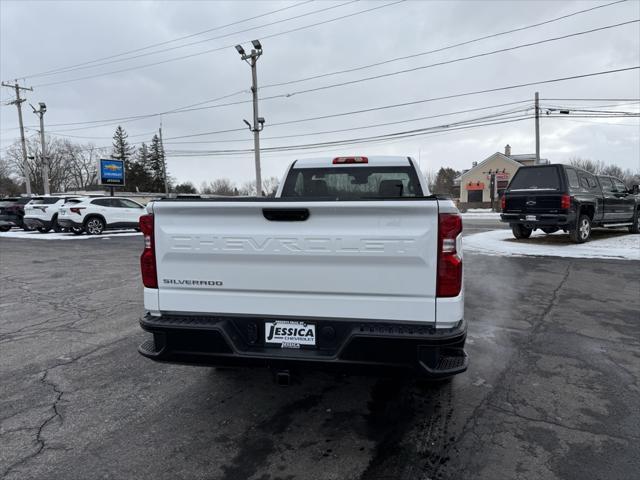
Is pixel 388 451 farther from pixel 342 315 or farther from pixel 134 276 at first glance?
pixel 134 276

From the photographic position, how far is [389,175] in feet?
16.5

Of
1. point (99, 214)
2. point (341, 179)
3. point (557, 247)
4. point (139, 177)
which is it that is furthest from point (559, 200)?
point (139, 177)

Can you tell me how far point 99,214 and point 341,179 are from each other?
1686 centimetres

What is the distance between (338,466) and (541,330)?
364 centimetres

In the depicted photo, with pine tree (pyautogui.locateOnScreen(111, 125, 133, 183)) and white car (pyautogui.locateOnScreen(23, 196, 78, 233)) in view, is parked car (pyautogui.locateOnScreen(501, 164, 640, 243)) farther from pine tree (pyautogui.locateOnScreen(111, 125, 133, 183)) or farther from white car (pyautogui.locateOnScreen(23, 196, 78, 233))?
pine tree (pyautogui.locateOnScreen(111, 125, 133, 183))

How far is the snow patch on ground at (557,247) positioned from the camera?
10.8 meters

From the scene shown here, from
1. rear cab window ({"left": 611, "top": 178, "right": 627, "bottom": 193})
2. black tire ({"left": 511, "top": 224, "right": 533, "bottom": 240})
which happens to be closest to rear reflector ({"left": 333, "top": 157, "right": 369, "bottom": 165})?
black tire ({"left": 511, "top": 224, "right": 533, "bottom": 240})

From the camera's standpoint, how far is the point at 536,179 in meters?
12.0

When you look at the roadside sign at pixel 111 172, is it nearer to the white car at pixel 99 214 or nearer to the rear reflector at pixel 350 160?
the white car at pixel 99 214

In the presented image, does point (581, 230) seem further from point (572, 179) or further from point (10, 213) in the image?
point (10, 213)

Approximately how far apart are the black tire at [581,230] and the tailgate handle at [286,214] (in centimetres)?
1200

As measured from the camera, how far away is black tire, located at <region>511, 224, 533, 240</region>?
13834 mm

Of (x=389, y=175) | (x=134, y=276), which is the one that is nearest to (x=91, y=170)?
(x=134, y=276)

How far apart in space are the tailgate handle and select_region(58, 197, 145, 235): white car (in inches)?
704
